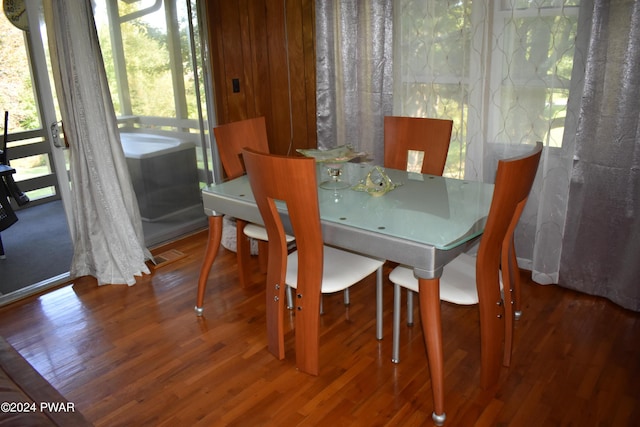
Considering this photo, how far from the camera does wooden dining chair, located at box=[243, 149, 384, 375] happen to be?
6.29 feet

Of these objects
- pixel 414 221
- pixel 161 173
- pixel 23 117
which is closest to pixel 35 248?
pixel 23 117

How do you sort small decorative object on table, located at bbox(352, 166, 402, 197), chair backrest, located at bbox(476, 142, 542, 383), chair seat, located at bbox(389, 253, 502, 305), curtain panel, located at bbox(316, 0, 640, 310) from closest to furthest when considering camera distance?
1. chair backrest, located at bbox(476, 142, 542, 383)
2. chair seat, located at bbox(389, 253, 502, 305)
3. small decorative object on table, located at bbox(352, 166, 402, 197)
4. curtain panel, located at bbox(316, 0, 640, 310)

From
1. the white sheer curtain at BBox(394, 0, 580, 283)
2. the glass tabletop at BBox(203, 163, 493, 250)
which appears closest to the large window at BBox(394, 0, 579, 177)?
the white sheer curtain at BBox(394, 0, 580, 283)

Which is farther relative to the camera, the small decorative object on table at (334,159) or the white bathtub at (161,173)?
the white bathtub at (161,173)

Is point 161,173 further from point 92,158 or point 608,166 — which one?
point 608,166

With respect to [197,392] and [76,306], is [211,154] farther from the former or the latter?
[197,392]

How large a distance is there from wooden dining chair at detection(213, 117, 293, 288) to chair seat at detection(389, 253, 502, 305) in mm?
757

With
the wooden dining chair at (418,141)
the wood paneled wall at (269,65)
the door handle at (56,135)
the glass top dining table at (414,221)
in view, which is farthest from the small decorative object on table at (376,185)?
the door handle at (56,135)

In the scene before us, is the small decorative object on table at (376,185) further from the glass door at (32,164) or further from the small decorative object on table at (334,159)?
the glass door at (32,164)

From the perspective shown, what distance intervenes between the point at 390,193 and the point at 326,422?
992 mm

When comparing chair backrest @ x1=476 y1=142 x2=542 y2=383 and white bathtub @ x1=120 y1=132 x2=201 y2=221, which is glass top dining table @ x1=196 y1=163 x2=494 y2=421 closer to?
chair backrest @ x1=476 y1=142 x2=542 y2=383

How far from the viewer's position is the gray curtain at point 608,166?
241 cm

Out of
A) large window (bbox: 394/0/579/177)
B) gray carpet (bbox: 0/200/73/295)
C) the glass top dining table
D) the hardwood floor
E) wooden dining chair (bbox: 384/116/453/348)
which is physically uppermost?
large window (bbox: 394/0/579/177)

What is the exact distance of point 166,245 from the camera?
12.4ft
